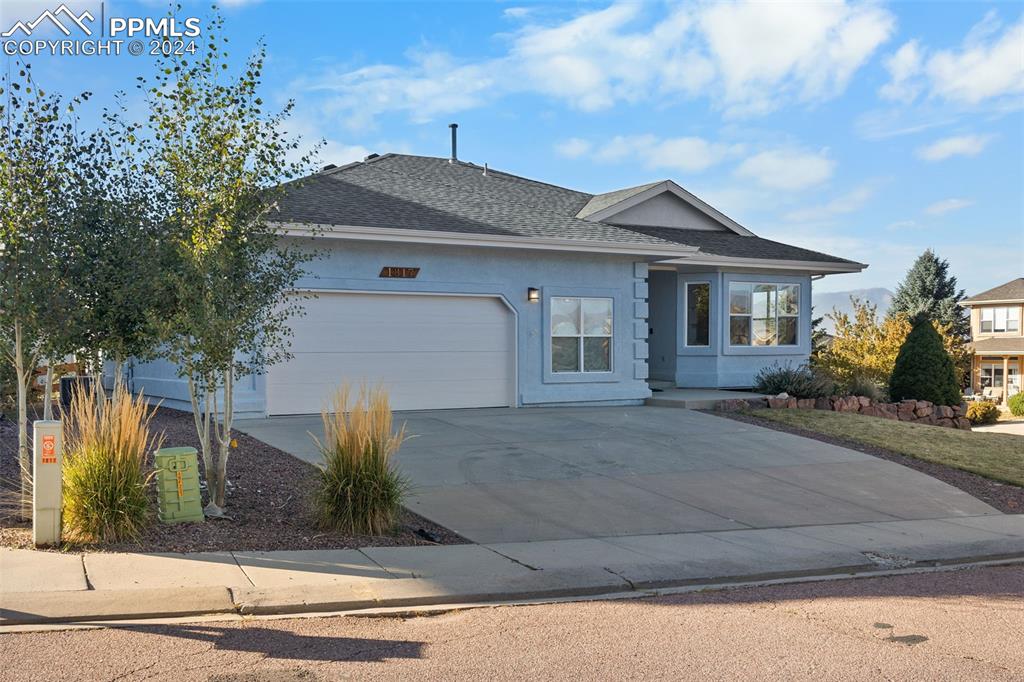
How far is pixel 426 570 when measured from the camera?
295 inches

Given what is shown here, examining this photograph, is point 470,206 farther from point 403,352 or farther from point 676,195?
point 676,195

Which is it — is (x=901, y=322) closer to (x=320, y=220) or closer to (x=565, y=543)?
(x=320, y=220)

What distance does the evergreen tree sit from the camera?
1738 inches

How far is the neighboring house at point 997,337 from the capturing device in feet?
145

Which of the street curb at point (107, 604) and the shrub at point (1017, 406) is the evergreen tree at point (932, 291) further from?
the street curb at point (107, 604)

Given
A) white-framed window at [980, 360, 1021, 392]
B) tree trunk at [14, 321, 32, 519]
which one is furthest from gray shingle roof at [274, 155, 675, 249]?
white-framed window at [980, 360, 1021, 392]

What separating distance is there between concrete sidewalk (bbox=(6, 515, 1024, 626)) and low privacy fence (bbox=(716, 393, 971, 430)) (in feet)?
29.3

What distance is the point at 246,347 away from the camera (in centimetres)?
910

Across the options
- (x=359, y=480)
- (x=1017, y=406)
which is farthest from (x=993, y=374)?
(x=359, y=480)

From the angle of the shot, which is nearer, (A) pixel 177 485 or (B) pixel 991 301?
(A) pixel 177 485

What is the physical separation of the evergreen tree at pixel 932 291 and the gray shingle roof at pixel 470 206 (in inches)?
980

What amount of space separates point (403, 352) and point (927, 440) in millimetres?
9374

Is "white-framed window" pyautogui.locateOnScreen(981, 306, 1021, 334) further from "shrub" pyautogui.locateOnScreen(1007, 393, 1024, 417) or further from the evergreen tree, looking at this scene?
"shrub" pyautogui.locateOnScreen(1007, 393, 1024, 417)

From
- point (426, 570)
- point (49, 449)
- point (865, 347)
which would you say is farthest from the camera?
point (865, 347)
